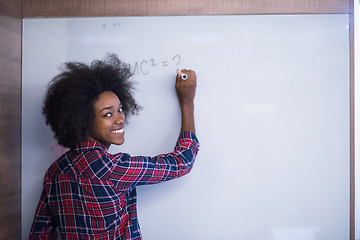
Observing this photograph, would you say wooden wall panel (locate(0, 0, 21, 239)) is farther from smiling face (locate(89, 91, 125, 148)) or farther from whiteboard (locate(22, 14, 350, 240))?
smiling face (locate(89, 91, 125, 148))

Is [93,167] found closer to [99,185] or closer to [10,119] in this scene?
[99,185]

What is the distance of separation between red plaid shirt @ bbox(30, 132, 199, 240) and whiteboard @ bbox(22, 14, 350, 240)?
0.60ft

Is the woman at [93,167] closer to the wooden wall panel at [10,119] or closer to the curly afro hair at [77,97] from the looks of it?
the curly afro hair at [77,97]

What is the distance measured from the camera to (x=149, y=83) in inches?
46.6

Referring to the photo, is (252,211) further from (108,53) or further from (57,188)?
(108,53)

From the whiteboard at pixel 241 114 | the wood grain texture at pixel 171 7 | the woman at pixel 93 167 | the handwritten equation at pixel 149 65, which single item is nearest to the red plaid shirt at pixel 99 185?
the woman at pixel 93 167

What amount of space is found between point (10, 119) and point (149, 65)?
1.72 feet

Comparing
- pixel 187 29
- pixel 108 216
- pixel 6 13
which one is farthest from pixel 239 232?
pixel 6 13

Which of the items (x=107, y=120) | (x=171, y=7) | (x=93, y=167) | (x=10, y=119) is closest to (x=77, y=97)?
(x=107, y=120)

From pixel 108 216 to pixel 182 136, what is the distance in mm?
347

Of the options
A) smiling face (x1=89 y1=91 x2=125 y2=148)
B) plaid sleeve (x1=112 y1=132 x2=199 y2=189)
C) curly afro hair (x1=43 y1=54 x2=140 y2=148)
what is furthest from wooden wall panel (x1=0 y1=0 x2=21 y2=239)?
plaid sleeve (x1=112 y1=132 x2=199 y2=189)

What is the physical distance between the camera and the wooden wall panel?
3.61ft

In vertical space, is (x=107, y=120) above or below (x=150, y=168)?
above

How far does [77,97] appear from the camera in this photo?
98 cm
